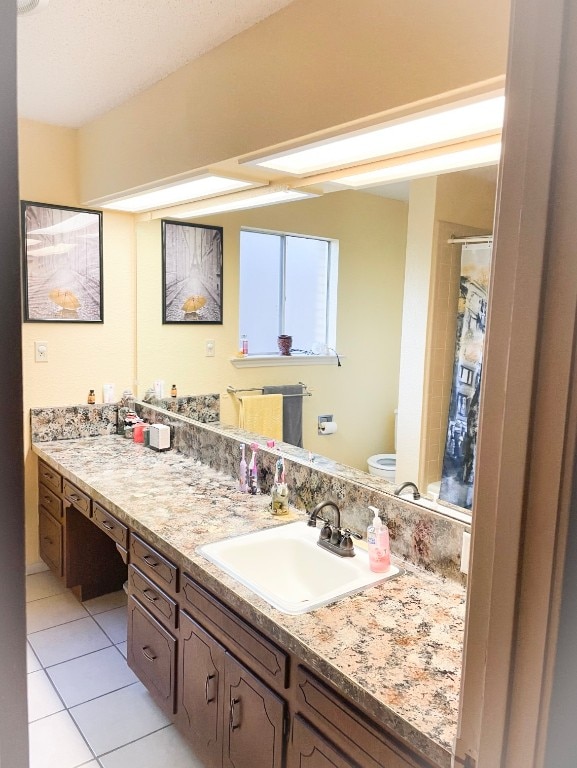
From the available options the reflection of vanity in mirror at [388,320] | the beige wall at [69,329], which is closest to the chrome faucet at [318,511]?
the reflection of vanity in mirror at [388,320]

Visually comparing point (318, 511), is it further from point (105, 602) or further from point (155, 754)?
point (105, 602)

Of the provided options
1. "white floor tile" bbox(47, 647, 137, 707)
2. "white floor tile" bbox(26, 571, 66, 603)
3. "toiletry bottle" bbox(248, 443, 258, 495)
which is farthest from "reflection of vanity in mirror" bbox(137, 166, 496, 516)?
"white floor tile" bbox(26, 571, 66, 603)

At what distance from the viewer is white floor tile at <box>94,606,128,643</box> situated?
2.94 m

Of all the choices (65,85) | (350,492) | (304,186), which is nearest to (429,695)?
(350,492)

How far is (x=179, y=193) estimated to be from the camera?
2717 millimetres

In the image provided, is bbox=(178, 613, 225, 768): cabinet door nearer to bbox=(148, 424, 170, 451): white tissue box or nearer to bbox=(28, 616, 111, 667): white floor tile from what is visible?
bbox=(28, 616, 111, 667): white floor tile

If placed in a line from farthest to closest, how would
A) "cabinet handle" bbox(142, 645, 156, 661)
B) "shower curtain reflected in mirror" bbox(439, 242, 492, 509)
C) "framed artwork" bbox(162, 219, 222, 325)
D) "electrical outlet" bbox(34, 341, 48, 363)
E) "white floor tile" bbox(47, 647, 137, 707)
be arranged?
1. "electrical outlet" bbox(34, 341, 48, 363)
2. "framed artwork" bbox(162, 219, 222, 325)
3. "white floor tile" bbox(47, 647, 137, 707)
4. "cabinet handle" bbox(142, 645, 156, 661)
5. "shower curtain reflected in mirror" bbox(439, 242, 492, 509)

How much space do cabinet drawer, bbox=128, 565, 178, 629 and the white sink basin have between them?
1.02 ft

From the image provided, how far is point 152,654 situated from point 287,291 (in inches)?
62.9

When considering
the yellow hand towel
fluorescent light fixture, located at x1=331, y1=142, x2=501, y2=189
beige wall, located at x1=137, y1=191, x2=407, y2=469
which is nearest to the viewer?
fluorescent light fixture, located at x1=331, y1=142, x2=501, y2=189

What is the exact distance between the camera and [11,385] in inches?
15.5

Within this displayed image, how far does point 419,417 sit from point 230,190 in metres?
1.29

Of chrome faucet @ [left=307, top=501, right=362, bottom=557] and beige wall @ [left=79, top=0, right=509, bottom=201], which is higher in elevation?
beige wall @ [left=79, top=0, right=509, bottom=201]

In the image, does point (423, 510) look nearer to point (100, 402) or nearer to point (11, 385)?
point (11, 385)
